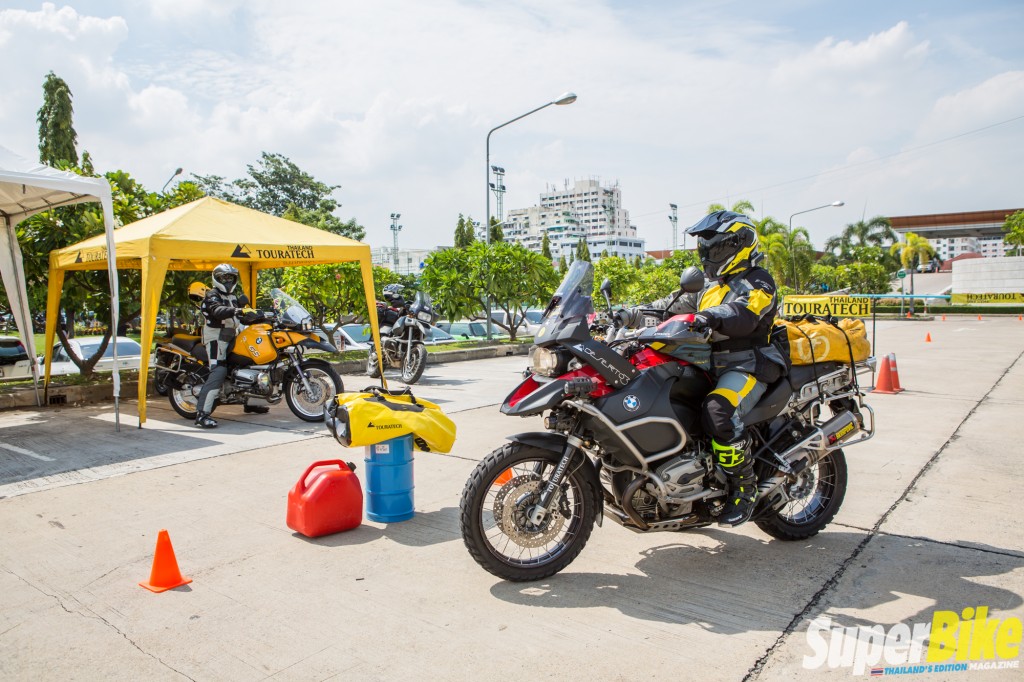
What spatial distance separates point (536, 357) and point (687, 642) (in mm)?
1590

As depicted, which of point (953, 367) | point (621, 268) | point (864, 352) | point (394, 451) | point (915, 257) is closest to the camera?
point (864, 352)

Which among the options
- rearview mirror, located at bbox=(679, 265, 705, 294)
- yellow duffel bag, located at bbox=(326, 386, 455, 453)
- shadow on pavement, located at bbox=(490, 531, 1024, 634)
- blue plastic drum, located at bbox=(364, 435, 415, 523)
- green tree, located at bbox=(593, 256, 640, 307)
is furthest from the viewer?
green tree, located at bbox=(593, 256, 640, 307)

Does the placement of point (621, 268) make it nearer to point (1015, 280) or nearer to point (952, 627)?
point (952, 627)

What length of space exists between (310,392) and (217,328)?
1508 millimetres

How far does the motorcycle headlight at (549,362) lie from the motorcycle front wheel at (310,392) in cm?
594

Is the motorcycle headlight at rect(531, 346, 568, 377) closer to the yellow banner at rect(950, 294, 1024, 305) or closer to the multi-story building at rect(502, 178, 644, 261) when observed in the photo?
the yellow banner at rect(950, 294, 1024, 305)

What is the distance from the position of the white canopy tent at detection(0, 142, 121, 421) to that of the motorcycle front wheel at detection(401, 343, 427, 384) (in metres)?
4.80

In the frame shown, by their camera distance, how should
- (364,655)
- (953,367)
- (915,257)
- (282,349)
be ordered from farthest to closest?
(915,257) → (953,367) → (282,349) → (364,655)

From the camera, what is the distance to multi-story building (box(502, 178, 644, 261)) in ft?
538

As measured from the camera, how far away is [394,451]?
5.05 meters

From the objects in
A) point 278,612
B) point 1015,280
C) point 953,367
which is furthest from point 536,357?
point 1015,280

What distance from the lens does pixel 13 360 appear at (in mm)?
11961

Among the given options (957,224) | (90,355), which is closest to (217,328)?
(90,355)

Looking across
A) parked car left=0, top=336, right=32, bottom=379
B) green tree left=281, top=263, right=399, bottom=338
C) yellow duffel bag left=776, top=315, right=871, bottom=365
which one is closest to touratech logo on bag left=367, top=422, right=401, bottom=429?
yellow duffel bag left=776, top=315, right=871, bottom=365
